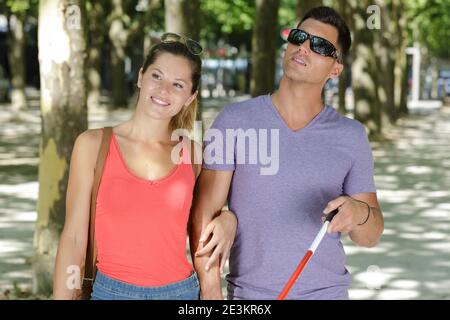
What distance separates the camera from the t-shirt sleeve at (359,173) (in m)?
3.66

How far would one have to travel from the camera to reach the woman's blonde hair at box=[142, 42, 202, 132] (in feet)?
12.2

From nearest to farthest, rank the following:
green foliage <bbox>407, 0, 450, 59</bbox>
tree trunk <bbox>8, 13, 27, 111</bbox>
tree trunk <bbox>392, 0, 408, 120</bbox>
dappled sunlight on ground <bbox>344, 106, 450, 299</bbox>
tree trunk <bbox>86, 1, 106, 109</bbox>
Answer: dappled sunlight on ground <bbox>344, 106, 450, 299</bbox>
tree trunk <bbox>8, 13, 27, 111</bbox>
tree trunk <bbox>86, 1, 106, 109</bbox>
tree trunk <bbox>392, 0, 408, 120</bbox>
green foliage <bbox>407, 0, 450, 59</bbox>


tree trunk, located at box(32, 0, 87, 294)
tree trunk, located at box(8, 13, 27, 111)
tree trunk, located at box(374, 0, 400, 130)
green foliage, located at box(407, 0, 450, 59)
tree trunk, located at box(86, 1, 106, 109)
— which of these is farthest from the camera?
green foliage, located at box(407, 0, 450, 59)

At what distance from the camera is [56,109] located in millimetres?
8000

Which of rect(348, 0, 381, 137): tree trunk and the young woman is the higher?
the young woman

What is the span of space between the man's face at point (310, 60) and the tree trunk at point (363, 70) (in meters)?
20.7

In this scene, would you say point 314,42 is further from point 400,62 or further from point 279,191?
→ point 400,62

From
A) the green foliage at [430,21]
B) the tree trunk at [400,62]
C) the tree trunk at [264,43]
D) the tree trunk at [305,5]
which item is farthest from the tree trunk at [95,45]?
the tree trunk at [305,5]

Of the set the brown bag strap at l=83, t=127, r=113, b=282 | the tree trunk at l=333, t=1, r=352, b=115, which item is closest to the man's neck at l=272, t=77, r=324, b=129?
the brown bag strap at l=83, t=127, r=113, b=282

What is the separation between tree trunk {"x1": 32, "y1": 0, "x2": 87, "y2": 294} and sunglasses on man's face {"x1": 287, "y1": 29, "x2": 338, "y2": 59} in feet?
14.4

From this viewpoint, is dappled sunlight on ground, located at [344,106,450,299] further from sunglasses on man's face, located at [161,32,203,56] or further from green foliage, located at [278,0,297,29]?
green foliage, located at [278,0,297,29]

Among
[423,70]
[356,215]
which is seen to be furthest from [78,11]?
[423,70]

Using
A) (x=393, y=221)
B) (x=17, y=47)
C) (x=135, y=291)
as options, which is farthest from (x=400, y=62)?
(x=135, y=291)

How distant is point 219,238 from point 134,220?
30 centimetres
